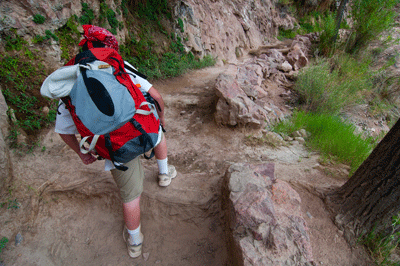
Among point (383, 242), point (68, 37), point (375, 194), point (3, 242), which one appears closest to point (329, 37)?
point (375, 194)

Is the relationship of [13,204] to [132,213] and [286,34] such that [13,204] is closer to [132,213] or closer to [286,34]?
[132,213]

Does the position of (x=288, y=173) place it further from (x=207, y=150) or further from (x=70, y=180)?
(x=70, y=180)

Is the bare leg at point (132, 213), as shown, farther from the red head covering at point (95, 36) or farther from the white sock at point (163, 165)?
the red head covering at point (95, 36)

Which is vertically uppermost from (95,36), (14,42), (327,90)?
(95,36)

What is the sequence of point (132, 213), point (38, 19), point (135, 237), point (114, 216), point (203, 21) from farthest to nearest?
point (203, 21), point (38, 19), point (114, 216), point (135, 237), point (132, 213)

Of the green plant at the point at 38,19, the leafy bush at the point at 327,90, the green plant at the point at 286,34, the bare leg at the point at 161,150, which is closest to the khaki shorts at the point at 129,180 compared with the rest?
the bare leg at the point at 161,150

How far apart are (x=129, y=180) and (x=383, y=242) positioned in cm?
206

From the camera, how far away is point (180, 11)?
20.5 ft

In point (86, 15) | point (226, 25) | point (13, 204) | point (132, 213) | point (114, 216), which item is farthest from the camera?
point (226, 25)

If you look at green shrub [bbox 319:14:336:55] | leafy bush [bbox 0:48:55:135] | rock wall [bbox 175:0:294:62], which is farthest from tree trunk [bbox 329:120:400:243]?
green shrub [bbox 319:14:336:55]

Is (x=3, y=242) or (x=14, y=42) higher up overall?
(x=14, y=42)

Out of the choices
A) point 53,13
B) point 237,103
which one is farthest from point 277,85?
point 53,13

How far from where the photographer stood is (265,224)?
4.67 ft

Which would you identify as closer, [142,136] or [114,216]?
[142,136]
